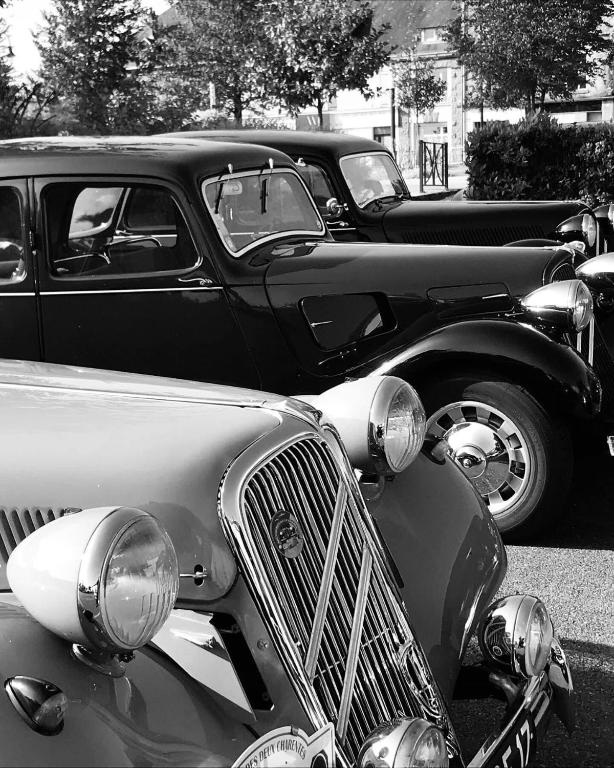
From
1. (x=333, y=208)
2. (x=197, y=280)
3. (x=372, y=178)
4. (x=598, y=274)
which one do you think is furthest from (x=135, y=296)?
(x=372, y=178)

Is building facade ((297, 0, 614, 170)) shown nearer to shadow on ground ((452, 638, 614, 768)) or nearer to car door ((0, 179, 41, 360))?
car door ((0, 179, 41, 360))

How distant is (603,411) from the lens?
15.0ft

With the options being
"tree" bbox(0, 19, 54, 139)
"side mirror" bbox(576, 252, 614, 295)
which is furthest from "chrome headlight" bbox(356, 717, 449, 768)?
"tree" bbox(0, 19, 54, 139)

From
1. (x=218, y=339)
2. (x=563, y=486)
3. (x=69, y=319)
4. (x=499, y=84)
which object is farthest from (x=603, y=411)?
(x=499, y=84)

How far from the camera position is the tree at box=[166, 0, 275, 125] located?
2120 cm

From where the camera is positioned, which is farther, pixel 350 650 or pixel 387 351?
pixel 387 351

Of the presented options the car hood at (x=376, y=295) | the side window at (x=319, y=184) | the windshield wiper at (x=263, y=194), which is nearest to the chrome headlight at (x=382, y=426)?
the car hood at (x=376, y=295)

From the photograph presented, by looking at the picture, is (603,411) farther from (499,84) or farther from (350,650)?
(499,84)

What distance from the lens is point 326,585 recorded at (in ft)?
6.96

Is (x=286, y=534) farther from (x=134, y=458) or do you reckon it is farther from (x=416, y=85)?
(x=416, y=85)

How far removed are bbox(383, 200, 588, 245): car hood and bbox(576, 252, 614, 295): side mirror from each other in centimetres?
201

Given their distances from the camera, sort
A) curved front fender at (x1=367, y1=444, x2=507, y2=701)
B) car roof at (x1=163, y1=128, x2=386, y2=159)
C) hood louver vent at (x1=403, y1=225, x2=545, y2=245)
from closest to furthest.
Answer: curved front fender at (x1=367, y1=444, x2=507, y2=701) < car roof at (x1=163, y1=128, x2=386, y2=159) < hood louver vent at (x1=403, y1=225, x2=545, y2=245)

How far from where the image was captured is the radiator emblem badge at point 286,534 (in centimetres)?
205

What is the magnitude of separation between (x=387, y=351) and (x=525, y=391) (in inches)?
29.1
